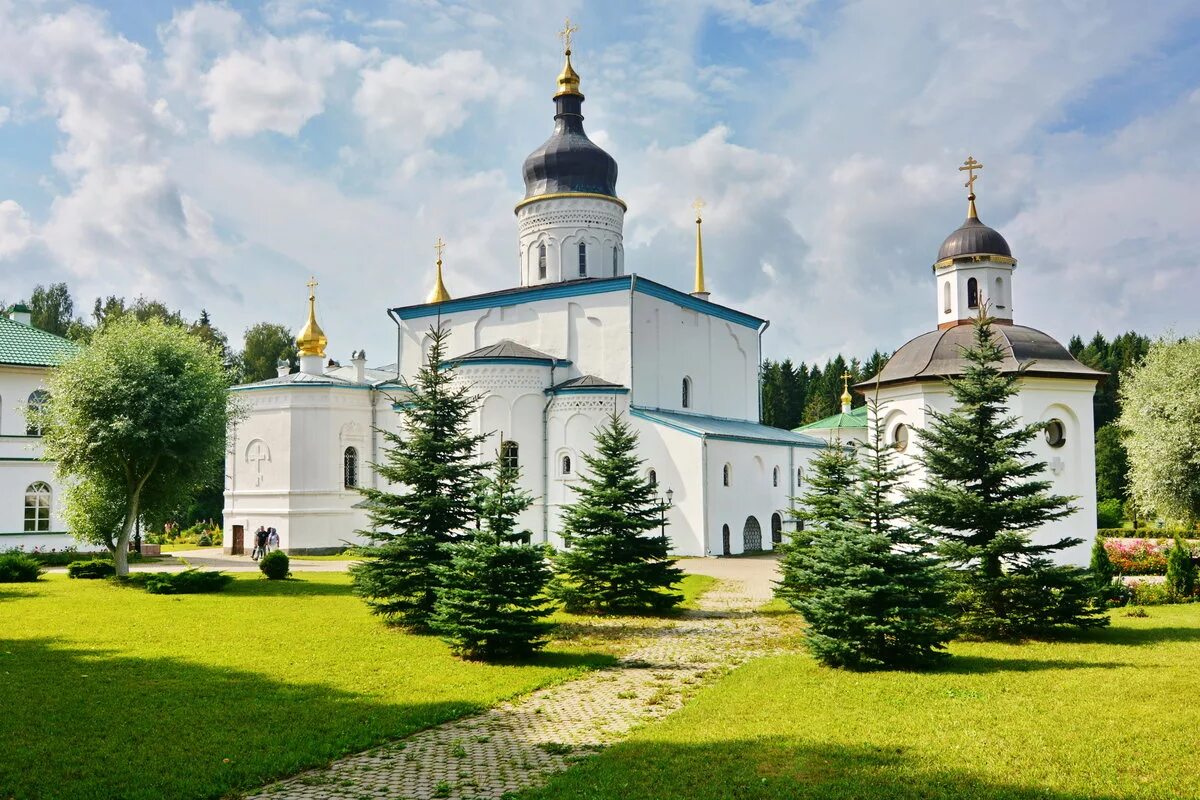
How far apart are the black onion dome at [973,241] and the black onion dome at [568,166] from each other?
1654 centimetres

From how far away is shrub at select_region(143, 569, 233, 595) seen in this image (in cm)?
2016

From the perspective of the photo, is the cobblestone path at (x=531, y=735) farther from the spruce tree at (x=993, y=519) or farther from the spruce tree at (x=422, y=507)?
the spruce tree at (x=422, y=507)

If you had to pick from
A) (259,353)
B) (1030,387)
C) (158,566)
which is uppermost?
(259,353)

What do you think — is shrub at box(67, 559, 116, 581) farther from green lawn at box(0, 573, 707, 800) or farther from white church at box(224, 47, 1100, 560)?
white church at box(224, 47, 1100, 560)

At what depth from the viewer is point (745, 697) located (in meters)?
10.2

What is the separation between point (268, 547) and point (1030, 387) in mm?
25400

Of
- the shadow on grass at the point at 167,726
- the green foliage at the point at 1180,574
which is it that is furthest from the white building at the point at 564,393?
the shadow on grass at the point at 167,726

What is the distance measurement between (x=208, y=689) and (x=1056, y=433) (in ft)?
58.6

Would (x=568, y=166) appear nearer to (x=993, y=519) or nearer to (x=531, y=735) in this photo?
(x=993, y=519)

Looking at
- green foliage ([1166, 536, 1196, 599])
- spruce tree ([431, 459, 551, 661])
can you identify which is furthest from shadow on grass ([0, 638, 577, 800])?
green foliage ([1166, 536, 1196, 599])

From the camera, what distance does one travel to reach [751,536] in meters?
32.6

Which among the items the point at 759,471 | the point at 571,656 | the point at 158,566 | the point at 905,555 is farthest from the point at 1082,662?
the point at 158,566

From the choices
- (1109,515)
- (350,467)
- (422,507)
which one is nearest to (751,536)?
(350,467)

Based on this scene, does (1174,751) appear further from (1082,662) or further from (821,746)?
(1082,662)
